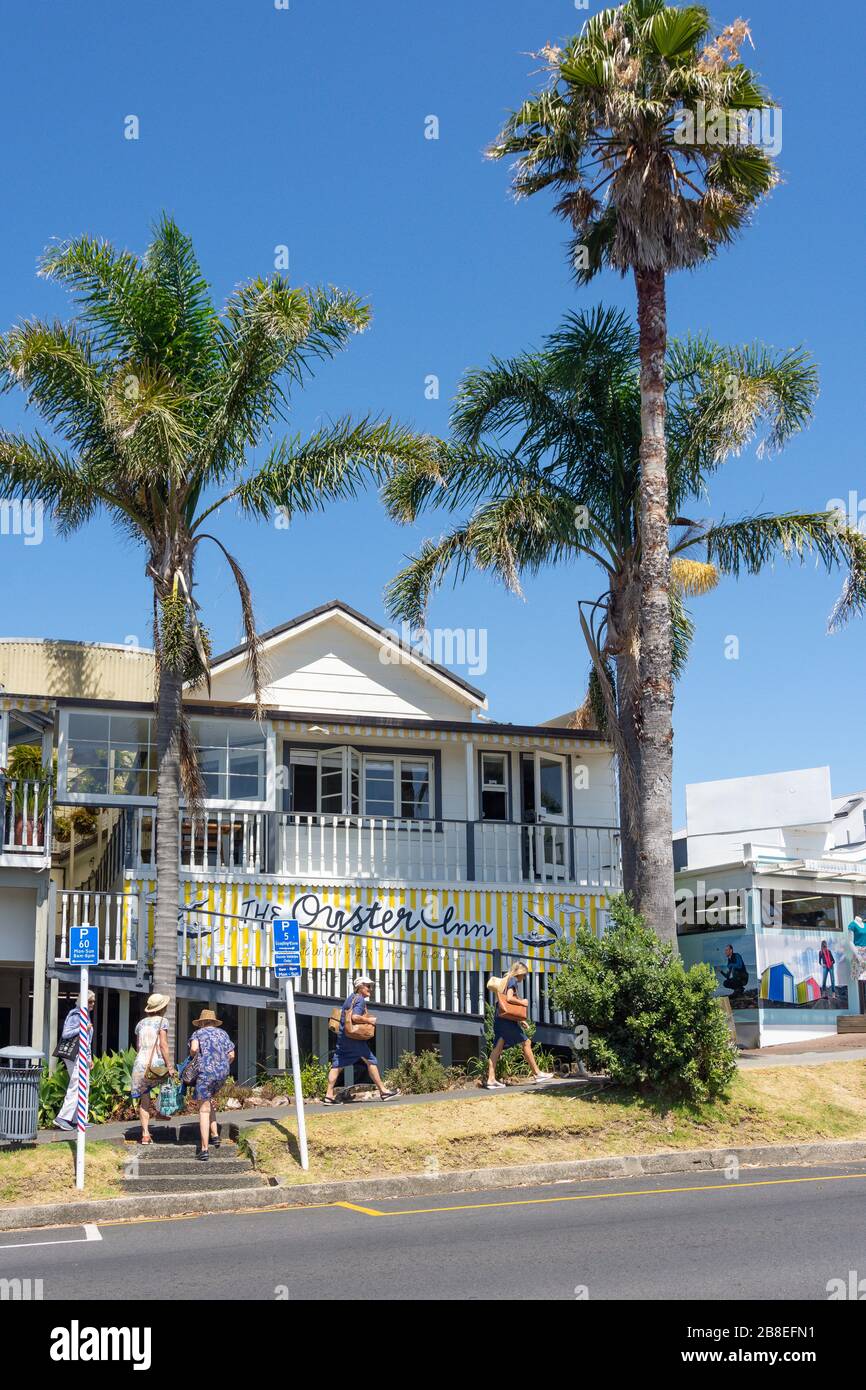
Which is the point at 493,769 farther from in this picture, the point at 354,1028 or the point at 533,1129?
the point at 533,1129

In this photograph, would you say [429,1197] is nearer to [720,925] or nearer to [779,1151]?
[779,1151]

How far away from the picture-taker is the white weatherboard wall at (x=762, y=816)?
32438 mm

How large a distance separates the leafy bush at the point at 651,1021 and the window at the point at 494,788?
28.1 feet

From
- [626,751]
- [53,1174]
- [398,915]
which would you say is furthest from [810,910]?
[53,1174]

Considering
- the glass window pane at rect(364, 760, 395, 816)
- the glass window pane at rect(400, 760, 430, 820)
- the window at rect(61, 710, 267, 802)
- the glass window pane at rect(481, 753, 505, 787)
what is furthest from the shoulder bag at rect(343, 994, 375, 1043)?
the glass window pane at rect(481, 753, 505, 787)

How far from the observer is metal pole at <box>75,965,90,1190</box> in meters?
12.9

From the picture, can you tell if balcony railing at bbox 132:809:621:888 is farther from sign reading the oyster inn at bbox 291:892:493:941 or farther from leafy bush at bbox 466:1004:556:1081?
leafy bush at bbox 466:1004:556:1081

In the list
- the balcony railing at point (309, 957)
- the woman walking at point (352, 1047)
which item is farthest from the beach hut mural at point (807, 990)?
the woman walking at point (352, 1047)

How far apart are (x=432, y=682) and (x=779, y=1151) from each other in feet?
41.5

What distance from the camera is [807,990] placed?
24.0 meters

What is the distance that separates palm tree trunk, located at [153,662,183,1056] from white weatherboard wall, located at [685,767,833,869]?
16531mm

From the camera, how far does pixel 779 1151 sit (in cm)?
1466

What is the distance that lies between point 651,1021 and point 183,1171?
16.5ft
